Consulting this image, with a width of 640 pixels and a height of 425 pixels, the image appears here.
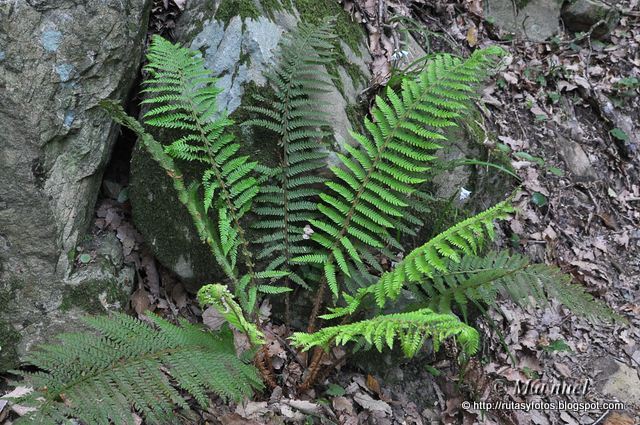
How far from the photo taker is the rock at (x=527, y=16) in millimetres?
5746

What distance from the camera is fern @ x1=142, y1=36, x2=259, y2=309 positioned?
2.95m

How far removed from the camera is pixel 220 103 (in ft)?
10.4

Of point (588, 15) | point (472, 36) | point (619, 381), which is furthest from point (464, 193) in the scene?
point (588, 15)

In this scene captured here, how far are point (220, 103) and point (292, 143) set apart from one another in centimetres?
48

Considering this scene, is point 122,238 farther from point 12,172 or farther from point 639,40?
point 639,40

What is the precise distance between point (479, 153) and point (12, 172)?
9.49 ft

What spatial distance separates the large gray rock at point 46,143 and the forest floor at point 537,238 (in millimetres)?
380

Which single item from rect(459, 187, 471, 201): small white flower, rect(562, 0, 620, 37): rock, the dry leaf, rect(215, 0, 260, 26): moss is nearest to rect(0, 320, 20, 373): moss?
rect(215, 0, 260, 26): moss

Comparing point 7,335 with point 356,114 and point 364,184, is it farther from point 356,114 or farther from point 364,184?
point 356,114

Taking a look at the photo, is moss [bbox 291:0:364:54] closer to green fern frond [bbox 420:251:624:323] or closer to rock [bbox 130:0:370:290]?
rock [bbox 130:0:370:290]

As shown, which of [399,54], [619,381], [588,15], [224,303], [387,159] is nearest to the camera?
[224,303]

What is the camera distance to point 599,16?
20.2 feet

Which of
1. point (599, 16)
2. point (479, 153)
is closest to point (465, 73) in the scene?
point (479, 153)

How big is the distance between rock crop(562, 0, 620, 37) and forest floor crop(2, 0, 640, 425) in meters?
0.17
